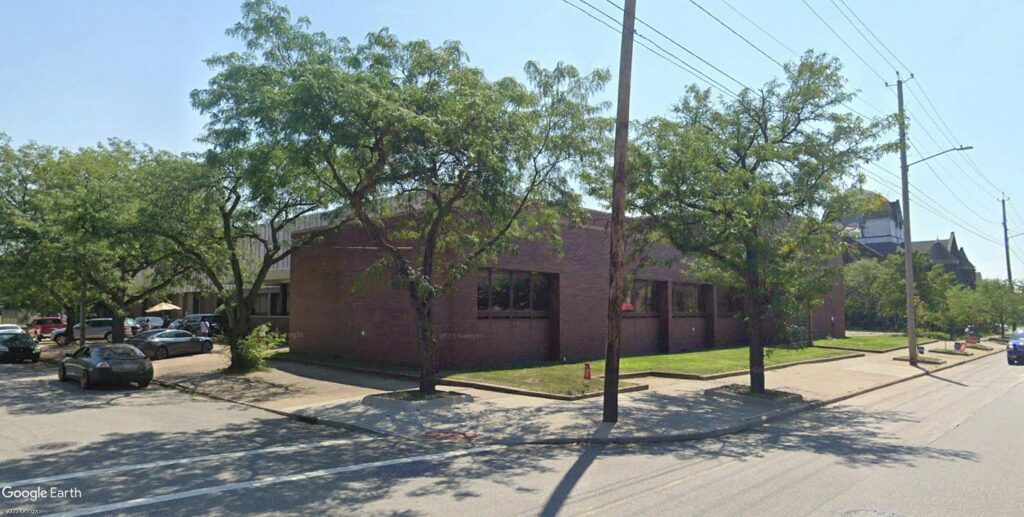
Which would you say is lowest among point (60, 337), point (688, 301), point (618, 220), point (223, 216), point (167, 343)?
point (60, 337)

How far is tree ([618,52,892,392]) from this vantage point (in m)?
15.0

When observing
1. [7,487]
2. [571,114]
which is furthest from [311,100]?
[7,487]

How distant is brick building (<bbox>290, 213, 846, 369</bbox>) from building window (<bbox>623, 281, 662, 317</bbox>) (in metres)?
0.05

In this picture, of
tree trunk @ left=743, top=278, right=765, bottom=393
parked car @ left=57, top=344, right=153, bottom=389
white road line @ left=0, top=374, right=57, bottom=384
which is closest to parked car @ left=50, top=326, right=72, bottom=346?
white road line @ left=0, top=374, right=57, bottom=384

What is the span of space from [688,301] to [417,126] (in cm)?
2234

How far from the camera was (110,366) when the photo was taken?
1803 centimetres

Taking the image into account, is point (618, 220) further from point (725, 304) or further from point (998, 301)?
point (998, 301)

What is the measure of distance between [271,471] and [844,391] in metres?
16.3

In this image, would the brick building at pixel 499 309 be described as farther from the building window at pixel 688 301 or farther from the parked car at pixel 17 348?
the parked car at pixel 17 348

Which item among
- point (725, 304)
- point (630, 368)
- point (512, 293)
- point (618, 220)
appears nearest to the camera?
point (618, 220)

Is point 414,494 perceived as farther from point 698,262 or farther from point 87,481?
point 698,262

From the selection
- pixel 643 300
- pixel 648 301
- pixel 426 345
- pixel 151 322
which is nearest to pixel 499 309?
pixel 426 345

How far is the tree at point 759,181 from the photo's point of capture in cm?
1502

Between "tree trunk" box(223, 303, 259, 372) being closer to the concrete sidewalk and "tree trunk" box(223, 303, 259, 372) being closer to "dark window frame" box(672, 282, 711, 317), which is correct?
the concrete sidewalk
